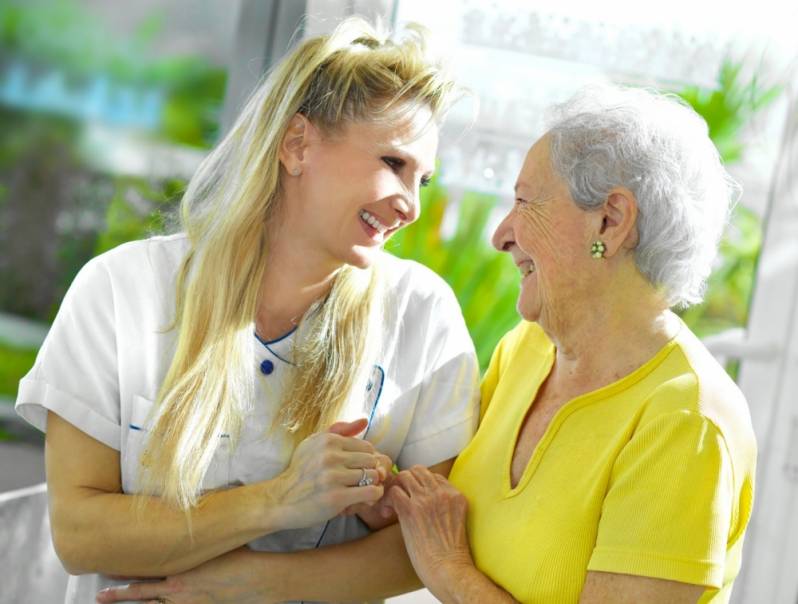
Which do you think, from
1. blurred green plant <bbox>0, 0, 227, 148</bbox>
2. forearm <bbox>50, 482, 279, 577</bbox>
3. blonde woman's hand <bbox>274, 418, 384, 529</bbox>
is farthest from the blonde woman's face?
blurred green plant <bbox>0, 0, 227, 148</bbox>

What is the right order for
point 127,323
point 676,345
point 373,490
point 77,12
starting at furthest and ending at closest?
point 77,12 → point 127,323 → point 373,490 → point 676,345

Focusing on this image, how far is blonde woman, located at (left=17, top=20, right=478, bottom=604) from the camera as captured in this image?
1798 millimetres

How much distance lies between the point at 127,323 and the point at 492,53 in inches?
63.4

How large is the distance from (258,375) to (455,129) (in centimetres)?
138

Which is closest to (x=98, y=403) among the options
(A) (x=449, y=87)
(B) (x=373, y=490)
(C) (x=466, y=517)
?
(B) (x=373, y=490)

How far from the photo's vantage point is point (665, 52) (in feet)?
10.2

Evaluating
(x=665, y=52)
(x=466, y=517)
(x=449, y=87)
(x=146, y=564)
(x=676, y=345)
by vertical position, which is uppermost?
(x=665, y=52)

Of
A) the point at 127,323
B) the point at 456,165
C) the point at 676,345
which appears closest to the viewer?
the point at 676,345

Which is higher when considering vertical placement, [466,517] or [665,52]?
[665,52]

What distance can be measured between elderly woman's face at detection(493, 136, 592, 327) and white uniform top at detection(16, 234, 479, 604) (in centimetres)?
31

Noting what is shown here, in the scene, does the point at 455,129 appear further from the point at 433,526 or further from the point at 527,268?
the point at 433,526

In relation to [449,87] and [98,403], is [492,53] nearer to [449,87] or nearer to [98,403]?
[449,87]

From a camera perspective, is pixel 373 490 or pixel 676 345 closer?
pixel 676 345

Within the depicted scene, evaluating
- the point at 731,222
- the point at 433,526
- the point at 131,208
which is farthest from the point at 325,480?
the point at 731,222
